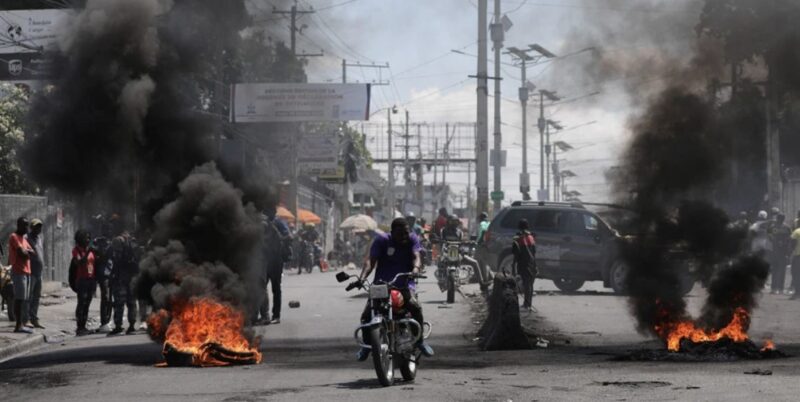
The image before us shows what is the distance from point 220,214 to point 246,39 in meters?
5.91

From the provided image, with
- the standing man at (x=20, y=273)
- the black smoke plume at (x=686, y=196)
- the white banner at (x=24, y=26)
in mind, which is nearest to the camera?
the black smoke plume at (x=686, y=196)

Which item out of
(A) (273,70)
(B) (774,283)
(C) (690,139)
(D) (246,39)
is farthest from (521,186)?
(C) (690,139)

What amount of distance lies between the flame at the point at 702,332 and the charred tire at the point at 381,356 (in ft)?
14.4

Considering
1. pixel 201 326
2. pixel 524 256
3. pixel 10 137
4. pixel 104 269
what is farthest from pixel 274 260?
pixel 10 137

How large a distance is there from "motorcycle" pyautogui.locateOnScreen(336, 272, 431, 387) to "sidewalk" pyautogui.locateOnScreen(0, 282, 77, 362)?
21.0 feet

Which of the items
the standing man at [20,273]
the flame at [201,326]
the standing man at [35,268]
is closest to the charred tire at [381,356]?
the flame at [201,326]

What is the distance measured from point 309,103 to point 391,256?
33823mm

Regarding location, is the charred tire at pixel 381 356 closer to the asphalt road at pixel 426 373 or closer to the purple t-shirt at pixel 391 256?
the asphalt road at pixel 426 373

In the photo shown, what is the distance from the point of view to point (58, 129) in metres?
17.1

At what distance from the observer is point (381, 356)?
12.0m

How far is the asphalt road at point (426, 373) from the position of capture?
11406mm

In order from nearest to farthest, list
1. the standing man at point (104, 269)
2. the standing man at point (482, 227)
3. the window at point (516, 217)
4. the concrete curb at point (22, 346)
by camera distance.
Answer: the concrete curb at point (22, 346)
the standing man at point (104, 269)
the window at point (516, 217)
the standing man at point (482, 227)

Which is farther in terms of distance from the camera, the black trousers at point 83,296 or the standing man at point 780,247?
the standing man at point 780,247

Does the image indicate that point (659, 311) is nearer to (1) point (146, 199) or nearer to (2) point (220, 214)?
(2) point (220, 214)
